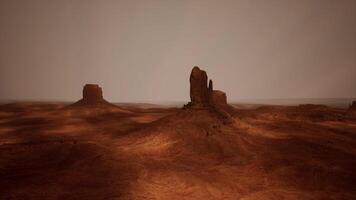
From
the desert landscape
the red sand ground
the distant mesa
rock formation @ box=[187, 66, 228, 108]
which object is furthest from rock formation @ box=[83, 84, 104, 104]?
rock formation @ box=[187, 66, 228, 108]

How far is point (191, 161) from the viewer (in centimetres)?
2120

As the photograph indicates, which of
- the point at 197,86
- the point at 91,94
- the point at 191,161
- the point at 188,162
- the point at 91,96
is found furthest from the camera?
the point at 91,94

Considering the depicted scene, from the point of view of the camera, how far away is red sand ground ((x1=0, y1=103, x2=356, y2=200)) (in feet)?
49.4

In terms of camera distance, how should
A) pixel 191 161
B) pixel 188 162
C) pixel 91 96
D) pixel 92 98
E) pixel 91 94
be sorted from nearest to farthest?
pixel 188 162
pixel 191 161
pixel 92 98
pixel 91 96
pixel 91 94

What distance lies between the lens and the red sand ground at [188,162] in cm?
1507

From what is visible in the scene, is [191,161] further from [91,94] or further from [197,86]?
[91,94]

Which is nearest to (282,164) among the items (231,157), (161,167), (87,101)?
(231,157)

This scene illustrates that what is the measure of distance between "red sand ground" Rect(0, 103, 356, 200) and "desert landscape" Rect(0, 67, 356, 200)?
0.06 m

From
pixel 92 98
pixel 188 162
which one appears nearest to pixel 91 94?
pixel 92 98

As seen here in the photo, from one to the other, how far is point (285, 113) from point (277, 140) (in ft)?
78.8

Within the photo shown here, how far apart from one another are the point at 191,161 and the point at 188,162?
1.17ft

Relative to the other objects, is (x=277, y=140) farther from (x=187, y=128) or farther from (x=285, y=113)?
(x=285, y=113)

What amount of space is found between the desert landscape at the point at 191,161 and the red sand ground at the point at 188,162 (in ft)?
0.18

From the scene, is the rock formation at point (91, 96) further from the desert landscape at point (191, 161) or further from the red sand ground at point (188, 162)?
the red sand ground at point (188, 162)
